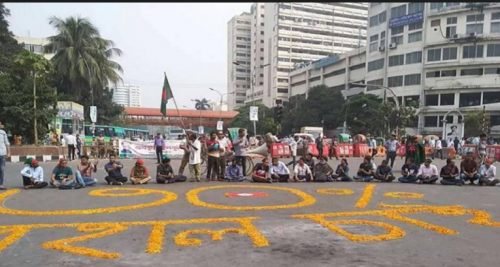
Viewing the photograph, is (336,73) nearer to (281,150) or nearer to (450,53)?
(450,53)

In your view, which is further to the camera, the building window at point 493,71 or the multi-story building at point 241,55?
the multi-story building at point 241,55

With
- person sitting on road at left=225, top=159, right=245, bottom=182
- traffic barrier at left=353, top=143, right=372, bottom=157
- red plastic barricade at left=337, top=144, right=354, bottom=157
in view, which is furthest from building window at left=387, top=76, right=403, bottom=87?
person sitting on road at left=225, top=159, right=245, bottom=182

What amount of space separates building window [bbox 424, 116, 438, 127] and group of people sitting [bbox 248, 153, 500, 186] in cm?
4330

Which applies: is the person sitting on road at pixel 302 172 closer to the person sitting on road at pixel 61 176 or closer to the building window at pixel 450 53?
the person sitting on road at pixel 61 176

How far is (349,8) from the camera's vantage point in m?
113

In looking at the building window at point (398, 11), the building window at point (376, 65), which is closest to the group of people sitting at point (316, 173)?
the building window at point (398, 11)

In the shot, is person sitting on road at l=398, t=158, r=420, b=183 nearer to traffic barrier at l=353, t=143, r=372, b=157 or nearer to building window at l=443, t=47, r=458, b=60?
traffic barrier at l=353, t=143, r=372, b=157

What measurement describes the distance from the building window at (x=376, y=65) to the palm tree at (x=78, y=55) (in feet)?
137

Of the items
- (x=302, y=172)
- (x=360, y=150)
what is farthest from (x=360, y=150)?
(x=302, y=172)

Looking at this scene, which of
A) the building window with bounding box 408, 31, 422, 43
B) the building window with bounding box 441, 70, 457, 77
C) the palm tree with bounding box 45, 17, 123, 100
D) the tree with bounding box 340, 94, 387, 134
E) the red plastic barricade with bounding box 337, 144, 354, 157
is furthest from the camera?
the building window with bounding box 408, 31, 422, 43

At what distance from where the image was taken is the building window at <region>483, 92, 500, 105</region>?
157ft

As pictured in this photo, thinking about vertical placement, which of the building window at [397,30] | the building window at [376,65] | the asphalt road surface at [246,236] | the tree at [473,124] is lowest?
the asphalt road surface at [246,236]

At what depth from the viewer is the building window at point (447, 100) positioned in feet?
166

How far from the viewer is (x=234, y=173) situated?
12594mm
